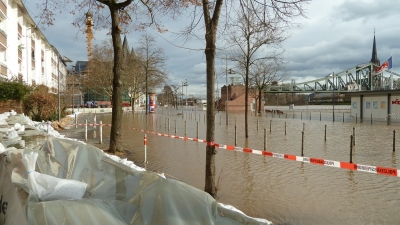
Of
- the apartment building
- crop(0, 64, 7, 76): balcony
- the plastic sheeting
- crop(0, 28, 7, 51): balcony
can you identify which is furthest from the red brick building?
the plastic sheeting

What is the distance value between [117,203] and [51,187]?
2.33ft

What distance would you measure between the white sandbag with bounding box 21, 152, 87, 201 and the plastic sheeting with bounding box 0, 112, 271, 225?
9 cm

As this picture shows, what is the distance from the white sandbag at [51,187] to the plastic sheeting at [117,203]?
9cm

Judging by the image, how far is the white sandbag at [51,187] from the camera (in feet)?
11.6

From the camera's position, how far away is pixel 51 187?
11.8 feet

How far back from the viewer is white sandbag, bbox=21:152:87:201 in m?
3.53

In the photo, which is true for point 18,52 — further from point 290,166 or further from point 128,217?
point 128,217

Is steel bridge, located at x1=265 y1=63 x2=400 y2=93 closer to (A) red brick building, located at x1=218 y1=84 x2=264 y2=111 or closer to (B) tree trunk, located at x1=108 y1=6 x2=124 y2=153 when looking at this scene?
(A) red brick building, located at x1=218 y1=84 x2=264 y2=111

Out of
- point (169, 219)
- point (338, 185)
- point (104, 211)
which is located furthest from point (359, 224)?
point (104, 211)

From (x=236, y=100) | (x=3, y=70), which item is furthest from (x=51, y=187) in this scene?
(x=236, y=100)

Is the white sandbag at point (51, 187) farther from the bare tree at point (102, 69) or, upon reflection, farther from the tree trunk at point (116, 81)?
the bare tree at point (102, 69)

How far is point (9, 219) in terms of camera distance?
3.57m

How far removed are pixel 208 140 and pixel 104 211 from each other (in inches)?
126

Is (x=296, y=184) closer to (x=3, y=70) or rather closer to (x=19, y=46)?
(x=3, y=70)
